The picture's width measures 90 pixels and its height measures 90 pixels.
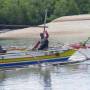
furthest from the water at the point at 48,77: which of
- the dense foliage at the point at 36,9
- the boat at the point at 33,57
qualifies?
the dense foliage at the point at 36,9

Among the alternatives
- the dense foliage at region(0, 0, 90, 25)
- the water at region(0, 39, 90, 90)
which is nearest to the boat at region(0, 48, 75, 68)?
the water at region(0, 39, 90, 90)

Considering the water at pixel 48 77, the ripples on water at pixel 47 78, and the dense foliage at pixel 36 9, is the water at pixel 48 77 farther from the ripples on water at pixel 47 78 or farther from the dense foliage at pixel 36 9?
the dense foliage at pixel 36 9

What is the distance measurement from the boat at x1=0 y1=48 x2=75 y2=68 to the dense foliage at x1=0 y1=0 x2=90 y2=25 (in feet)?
229

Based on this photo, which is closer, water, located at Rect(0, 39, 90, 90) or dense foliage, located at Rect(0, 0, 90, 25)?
water, located at Rect(0, 39, 90, 90)

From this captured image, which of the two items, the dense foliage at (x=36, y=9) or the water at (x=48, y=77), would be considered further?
the dense foliage at (x=36, y=9)

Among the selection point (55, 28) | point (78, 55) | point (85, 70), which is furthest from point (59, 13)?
point (85, 70)

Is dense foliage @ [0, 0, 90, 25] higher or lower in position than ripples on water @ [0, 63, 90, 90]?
lower

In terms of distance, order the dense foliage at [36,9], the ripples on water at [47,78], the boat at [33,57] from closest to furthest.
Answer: the ripples on water at [47,78] < the boat at [33,57] < the dense foliage at [36,9]

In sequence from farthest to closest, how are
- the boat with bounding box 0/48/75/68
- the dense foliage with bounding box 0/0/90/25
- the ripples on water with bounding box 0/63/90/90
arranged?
the dense foliage with bounding box 0/0/90/25
the boat with bounding box 0/48/75/68
the ripples on water with bounding box 0/63/90/90

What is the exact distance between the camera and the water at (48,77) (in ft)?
90.2

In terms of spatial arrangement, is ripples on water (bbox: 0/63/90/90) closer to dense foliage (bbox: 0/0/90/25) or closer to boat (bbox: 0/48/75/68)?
boat (bbox: 0/48/75/68)

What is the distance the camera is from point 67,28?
89062mm

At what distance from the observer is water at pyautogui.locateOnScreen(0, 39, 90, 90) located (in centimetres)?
2750

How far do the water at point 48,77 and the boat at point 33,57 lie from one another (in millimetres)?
331
